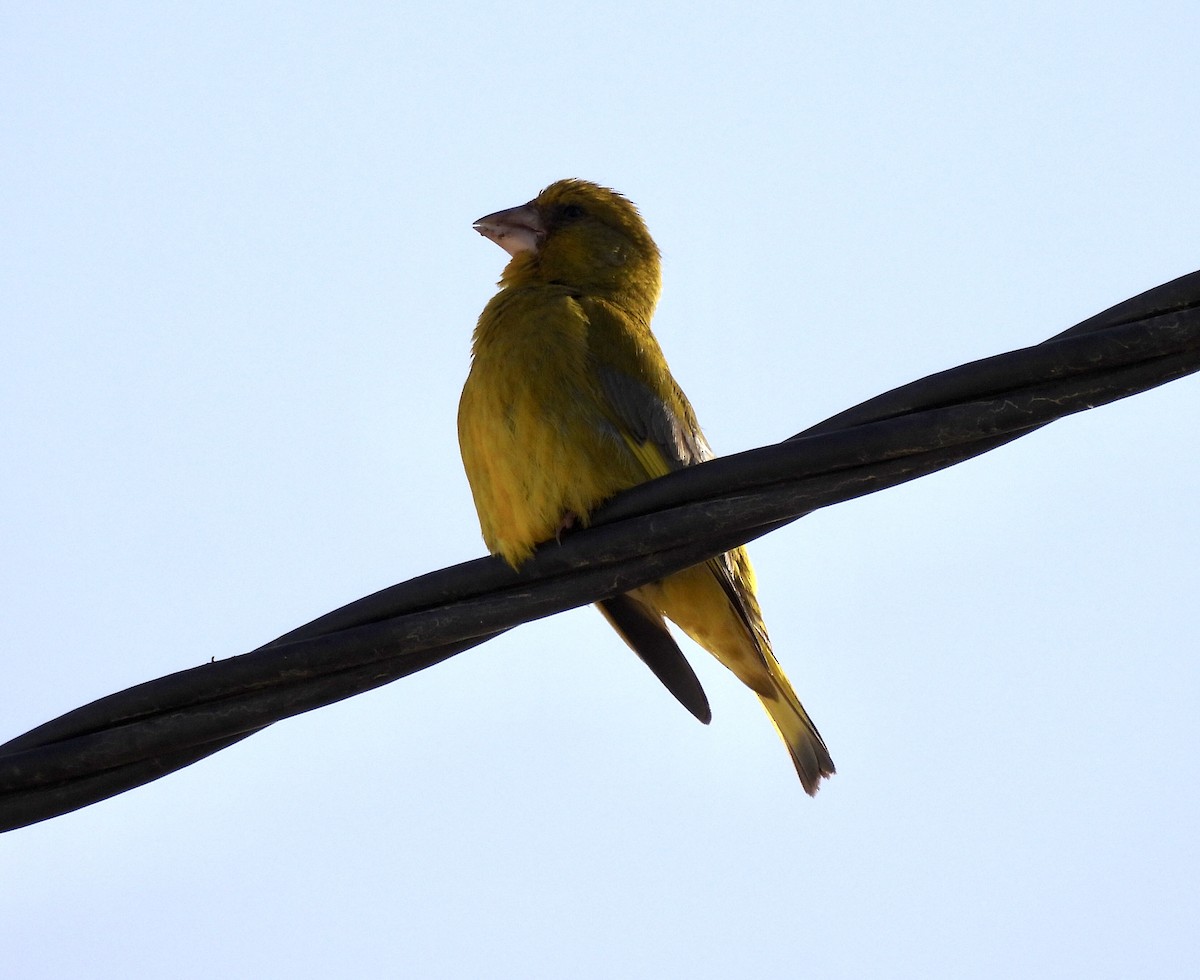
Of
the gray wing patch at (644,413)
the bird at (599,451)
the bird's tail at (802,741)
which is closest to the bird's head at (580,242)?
the bird at (599,451)

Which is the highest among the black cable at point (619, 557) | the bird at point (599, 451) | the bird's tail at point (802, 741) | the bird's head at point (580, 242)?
the bird's head at point (580, 242)

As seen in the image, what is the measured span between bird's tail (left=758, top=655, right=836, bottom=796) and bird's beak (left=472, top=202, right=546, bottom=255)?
190 centimetres

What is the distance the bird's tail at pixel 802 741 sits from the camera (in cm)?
496

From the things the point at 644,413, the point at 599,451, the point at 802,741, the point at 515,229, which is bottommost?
the point at 802,741

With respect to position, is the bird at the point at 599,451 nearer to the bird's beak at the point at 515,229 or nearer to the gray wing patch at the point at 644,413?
the gray wing patch at the point at 644,413

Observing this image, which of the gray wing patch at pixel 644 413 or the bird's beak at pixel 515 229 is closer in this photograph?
the gray wing patch at pixel 644 413

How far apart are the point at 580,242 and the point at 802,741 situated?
2003mm

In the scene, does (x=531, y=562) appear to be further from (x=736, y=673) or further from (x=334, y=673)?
(x=736, y=673)

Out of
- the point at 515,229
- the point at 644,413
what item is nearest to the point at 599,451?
the point at 644,413

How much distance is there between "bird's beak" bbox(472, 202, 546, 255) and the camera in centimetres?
574

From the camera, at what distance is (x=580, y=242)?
18.8ft

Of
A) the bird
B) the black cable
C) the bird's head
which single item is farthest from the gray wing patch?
the black cable

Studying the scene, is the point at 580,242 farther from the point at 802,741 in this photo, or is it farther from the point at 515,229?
the point at 802,741

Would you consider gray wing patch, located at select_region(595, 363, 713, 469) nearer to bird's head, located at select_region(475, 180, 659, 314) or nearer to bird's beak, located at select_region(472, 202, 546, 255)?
bird's head, located at select_region(475, 180, 659, 314)
